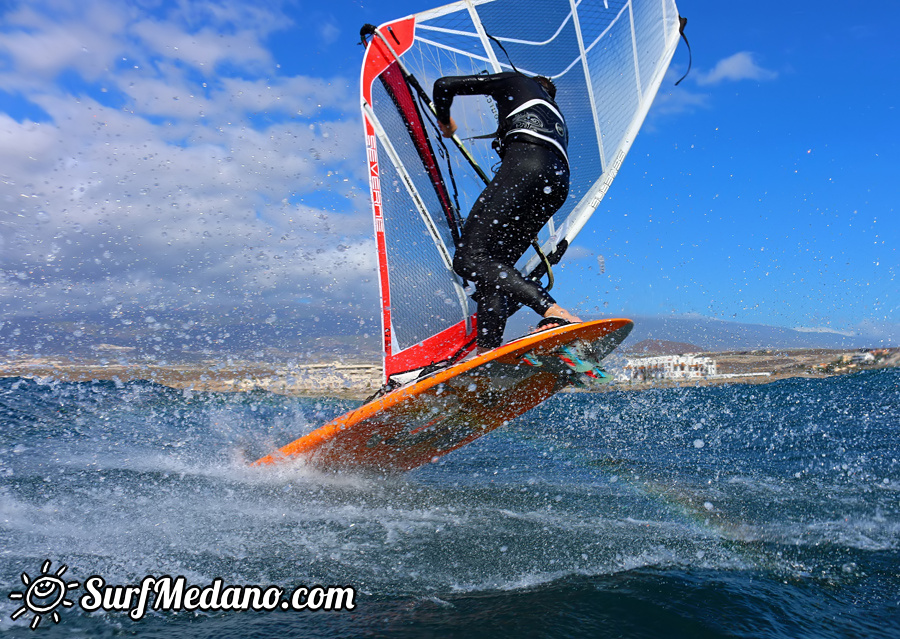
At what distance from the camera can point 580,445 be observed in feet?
24.0

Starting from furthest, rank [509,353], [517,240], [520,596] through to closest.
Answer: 1. [517,240]
2. [509,353]
3. [520,596]

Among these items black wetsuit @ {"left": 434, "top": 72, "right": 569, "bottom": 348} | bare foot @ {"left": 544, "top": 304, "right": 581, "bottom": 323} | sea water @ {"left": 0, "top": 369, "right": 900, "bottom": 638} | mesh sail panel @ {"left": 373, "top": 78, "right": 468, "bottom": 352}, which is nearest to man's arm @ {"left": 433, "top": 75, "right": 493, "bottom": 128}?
black wetsuit @ {"left": 434, "top": 72, "right": 569, "bottom": 348}

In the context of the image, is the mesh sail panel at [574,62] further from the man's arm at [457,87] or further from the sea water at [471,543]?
the sea water at [471,543]

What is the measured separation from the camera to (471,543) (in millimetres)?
2605

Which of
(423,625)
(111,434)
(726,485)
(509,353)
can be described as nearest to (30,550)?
(423,625)

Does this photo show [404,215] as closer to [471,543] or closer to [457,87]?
[457,87]

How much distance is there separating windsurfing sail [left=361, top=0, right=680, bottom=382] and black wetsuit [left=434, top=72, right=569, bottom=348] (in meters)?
0.76

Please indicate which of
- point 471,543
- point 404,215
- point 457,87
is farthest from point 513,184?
point 471,543

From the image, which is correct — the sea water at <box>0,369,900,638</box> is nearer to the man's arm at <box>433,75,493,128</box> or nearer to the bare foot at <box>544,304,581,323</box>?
the bare foot at <box>544,304,581,323</box>

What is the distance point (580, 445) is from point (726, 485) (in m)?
3.21

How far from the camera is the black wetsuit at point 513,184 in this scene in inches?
147

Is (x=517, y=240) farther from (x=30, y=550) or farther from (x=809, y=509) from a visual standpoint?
(x=30, y=550)

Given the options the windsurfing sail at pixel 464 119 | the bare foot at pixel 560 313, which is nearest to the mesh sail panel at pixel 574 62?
the windsurfing sail at pixel 464 119

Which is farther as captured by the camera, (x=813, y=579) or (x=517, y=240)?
(x=517, y=240)
